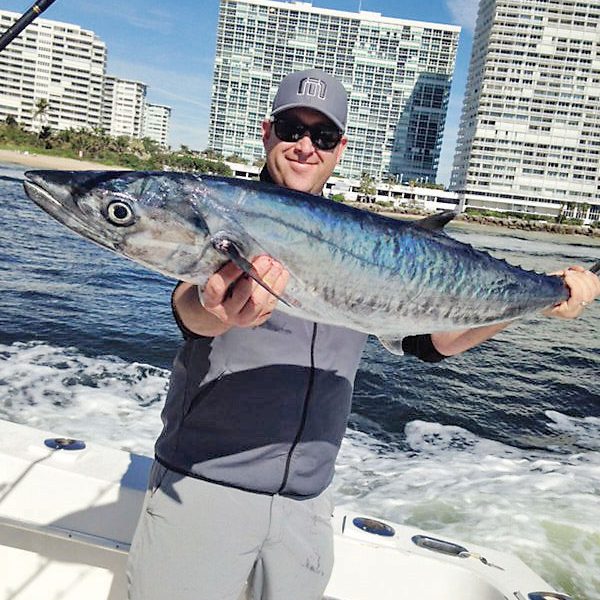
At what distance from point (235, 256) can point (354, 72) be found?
176 meters

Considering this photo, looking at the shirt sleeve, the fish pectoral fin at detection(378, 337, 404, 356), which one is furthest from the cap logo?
the shirt sleeve

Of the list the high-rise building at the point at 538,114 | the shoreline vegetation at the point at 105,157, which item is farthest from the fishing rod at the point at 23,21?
the high-rise building at the point at 538,114

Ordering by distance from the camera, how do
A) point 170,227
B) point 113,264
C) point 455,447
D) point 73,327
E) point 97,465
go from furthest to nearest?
point 113,264
point 73,327
point 455,447
point 97,465
point 170,227

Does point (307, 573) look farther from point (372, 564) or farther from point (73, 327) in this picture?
point (73, 327)

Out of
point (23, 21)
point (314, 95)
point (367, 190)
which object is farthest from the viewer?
point (367, 190)

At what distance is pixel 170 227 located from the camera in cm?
175

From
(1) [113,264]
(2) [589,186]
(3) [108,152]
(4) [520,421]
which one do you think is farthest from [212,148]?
(4) [520,421]

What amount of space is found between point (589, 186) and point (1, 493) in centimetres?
14314

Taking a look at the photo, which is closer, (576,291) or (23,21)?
(576,291)

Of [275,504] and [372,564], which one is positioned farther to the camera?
[372,564]

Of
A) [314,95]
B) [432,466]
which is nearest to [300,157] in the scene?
[314,95]

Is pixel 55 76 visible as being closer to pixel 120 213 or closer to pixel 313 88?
pixel 313 88

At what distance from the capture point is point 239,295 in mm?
1687

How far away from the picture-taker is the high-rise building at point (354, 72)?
160 metres
